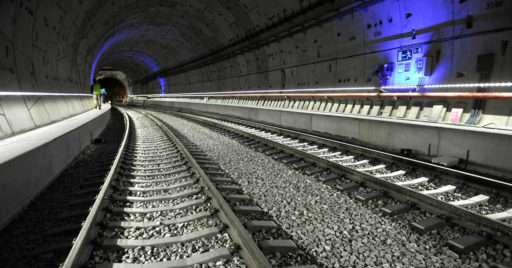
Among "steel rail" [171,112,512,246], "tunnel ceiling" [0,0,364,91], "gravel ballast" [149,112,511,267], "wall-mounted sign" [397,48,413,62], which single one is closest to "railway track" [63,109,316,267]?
"gravel ballast" [149,112,511,267]

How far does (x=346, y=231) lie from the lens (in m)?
3.42

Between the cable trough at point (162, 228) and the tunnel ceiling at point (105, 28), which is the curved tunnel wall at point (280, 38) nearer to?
the tunnel ceiling at point (105, 28)

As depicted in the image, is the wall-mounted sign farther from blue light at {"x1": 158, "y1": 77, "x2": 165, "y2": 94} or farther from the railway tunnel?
blue light at {"x1": 158, "y1": 77, "x2": 165, "y2": 94}

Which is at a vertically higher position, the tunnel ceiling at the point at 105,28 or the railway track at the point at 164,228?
the tunnel ceiling at the point at 105,28

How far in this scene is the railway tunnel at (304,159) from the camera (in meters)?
2.99

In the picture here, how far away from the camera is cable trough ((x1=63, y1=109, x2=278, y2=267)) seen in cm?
267

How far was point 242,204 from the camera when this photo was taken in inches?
165

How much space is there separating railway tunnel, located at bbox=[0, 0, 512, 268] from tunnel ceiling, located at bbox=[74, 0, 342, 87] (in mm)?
257

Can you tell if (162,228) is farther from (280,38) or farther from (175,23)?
(175,23)

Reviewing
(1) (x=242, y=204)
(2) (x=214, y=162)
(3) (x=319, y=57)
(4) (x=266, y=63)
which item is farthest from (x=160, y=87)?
(1) (x=242, y=204)

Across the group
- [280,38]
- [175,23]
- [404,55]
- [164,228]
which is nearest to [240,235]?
[164,228]

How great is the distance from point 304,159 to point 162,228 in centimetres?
390

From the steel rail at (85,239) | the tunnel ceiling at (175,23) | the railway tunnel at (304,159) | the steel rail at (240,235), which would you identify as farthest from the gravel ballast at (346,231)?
the tunnel ceiling at (175,23)

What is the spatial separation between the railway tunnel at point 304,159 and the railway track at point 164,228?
2cm
